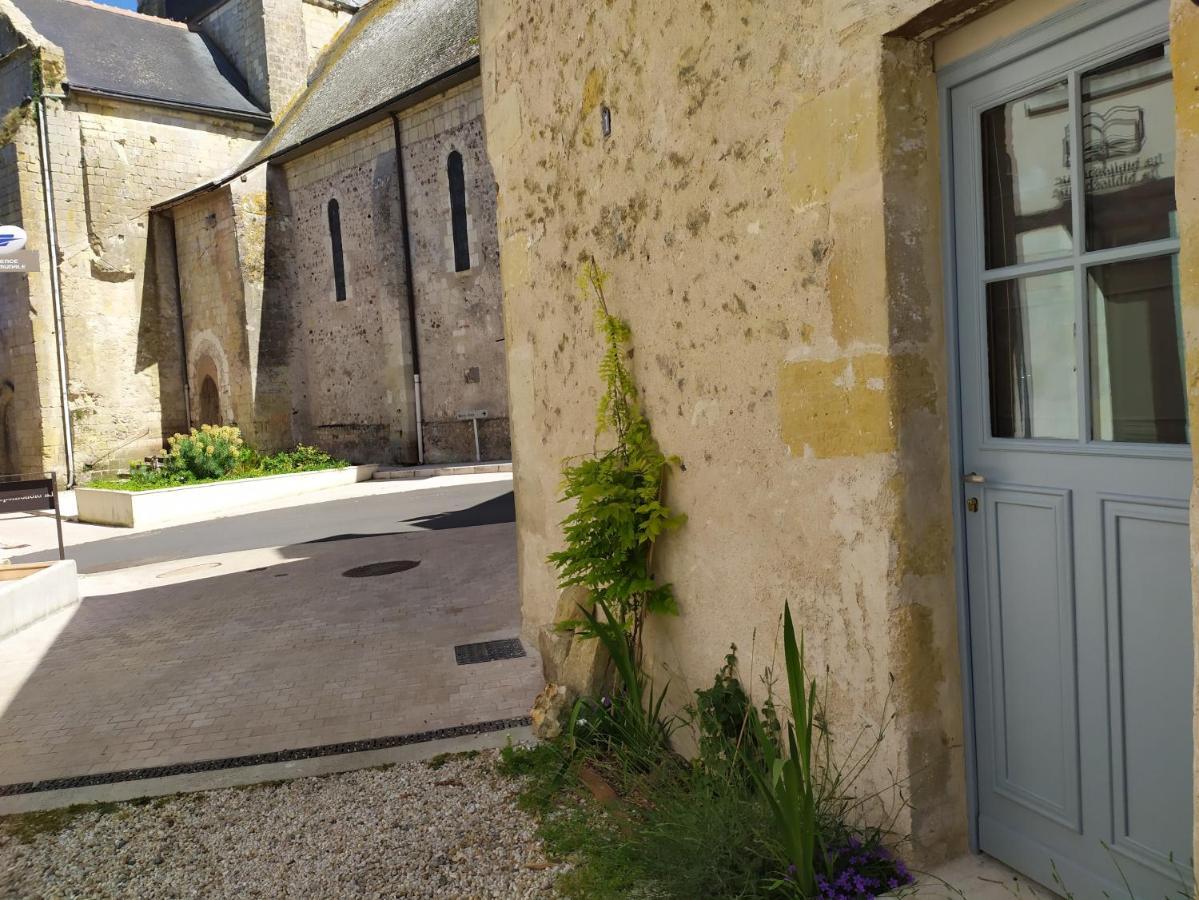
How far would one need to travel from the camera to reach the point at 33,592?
6.71 m

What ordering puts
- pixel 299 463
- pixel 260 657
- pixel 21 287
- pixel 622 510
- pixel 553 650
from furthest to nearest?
1. pixel 21 287
2. pixel 299 463
3. pixel 260 657
4. pixel 553 650
5. pixel 622 510

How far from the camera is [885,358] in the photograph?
2.20 meters

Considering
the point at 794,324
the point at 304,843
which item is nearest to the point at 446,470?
the point at 304,843

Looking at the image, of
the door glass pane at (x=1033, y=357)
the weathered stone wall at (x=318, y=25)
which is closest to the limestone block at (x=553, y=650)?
the door glass pane at (x=1033, y=357)

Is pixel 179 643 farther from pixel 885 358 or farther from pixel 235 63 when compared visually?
pixel 235 63

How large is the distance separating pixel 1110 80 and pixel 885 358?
0.74m

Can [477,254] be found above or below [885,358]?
above

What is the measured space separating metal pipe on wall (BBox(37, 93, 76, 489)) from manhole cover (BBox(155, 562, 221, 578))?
51.2 feet

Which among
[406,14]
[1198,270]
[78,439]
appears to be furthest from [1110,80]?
[78,439]

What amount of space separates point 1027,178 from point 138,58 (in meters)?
27.3

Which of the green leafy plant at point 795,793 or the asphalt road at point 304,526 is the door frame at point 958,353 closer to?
the green leafy plant at point 795,793

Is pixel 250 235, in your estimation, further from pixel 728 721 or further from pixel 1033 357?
pixel 1033 357

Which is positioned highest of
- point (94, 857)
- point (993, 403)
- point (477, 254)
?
point (477, 254)

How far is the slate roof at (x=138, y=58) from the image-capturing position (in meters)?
22.5
